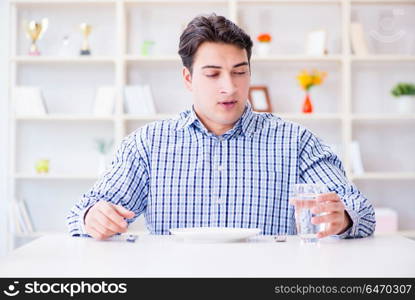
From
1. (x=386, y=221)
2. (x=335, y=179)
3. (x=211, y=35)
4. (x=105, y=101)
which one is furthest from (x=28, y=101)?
(x=335, y=179)

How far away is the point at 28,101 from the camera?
13.7 feet

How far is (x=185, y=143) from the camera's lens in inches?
81.1

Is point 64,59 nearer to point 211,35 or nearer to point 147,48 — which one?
point 147,48

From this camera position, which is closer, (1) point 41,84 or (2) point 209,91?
(2) point 209,91

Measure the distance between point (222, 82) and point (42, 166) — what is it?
244 centimetres

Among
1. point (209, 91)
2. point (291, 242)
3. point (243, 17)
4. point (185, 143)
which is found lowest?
point (291, 242)

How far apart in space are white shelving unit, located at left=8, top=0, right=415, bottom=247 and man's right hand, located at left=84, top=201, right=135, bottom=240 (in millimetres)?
2558

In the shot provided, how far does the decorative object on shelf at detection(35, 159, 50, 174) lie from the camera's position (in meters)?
4.13

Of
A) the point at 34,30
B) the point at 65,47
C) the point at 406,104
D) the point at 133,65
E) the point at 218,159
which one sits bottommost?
the point at 218,159

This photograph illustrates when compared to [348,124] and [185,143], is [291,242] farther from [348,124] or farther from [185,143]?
[348,124]

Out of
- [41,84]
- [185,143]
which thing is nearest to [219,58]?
[185,143]

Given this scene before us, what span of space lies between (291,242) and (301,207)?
8 cm

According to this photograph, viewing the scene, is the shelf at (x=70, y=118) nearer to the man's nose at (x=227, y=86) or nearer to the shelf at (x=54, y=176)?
the shelf at (x=54, y=176)

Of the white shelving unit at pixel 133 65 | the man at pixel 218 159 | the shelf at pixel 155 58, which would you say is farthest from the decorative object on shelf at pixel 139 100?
the man at pixel 218 159
